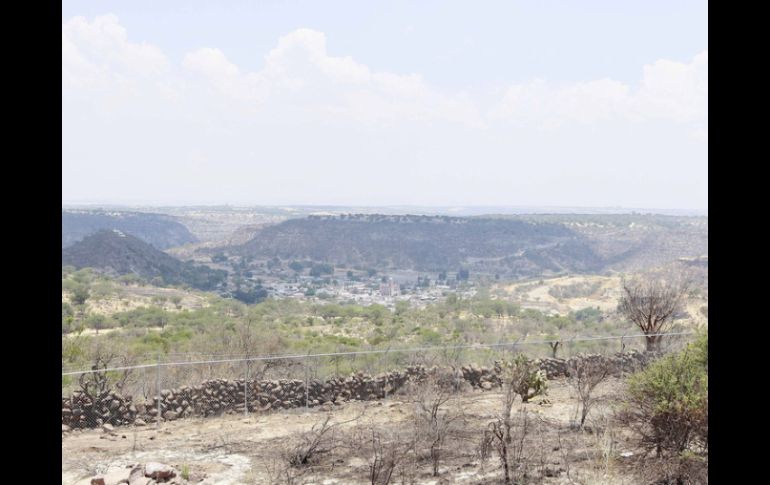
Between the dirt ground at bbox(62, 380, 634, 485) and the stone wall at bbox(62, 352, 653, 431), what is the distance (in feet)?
1.12

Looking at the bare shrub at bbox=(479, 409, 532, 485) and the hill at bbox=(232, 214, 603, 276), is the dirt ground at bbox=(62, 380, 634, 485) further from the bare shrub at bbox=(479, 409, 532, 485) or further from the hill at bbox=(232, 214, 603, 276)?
the hill at bbox=(232, 214, 603, 276)

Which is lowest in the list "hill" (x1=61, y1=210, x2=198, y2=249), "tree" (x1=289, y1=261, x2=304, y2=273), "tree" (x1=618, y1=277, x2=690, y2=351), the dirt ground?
the dirt ground

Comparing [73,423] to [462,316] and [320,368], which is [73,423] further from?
[462,316]

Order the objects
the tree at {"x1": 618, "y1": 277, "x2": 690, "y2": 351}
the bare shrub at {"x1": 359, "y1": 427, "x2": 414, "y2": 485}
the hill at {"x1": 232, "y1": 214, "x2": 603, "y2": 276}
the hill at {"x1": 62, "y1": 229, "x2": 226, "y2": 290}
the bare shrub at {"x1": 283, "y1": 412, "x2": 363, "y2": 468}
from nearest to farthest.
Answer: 1. the bare shrub at {"x1": 359, "y1": 427, "x2": 414, "y2": 485}
2. the bare shrub at {"x1": 283, "y1": 412, "x2": 363, "y2": 468}
3. the tree at {"x1": 618, "y1": 277, "x2": 690, "y2": 351}
4. the hill at {"x1": 62, "y1": 229, "x2": 226, "y2": 290}
5. the hill at {"x1": 232, "y1": 214, "x2": 603, "y2": 276}

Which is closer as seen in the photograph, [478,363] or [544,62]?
[478,363]

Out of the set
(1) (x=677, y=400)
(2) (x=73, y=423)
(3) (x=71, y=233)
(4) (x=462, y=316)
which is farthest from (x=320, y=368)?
(3) (x=71, y=233)

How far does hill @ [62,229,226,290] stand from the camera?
1341 inches

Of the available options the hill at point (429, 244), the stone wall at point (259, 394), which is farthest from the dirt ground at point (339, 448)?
the hill at point (429, 244)

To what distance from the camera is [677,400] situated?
921cm

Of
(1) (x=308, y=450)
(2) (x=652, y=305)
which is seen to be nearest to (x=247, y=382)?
(1) (x=308, y=450)

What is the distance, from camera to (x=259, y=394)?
13828mm

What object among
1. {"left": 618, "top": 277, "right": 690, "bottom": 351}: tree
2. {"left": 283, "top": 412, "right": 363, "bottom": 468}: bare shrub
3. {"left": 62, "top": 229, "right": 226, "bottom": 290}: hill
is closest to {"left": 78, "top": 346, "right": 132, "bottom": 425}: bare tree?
{"left": 283, "top": 412, "right": 363, "bottom": 468}: bare shrub

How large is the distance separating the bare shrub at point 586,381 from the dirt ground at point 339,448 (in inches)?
7.7
